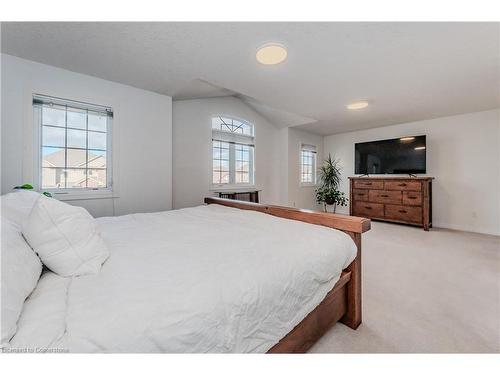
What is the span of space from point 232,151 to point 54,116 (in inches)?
109

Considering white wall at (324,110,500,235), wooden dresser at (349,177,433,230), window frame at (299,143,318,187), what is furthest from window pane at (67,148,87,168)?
white wall at (324,110,500,235)

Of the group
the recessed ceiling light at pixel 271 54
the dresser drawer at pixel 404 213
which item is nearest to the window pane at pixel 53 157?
the recessed ceiling light at pixel 271 54

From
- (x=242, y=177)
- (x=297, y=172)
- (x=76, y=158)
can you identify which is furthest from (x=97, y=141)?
(x=297, y=172)

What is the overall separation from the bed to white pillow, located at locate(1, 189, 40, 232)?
1.05 ft

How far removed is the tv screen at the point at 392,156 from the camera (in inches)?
168

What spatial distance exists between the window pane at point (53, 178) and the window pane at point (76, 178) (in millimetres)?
54

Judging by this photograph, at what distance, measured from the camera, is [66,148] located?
8.34 feet

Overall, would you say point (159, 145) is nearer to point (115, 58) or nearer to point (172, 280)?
point (115, 58)

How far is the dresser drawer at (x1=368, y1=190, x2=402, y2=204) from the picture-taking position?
172 inches

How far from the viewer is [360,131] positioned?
550 centimetres

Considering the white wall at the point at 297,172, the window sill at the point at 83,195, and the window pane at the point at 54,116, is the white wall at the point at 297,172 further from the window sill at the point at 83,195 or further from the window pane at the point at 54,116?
the window pane at the point at 54,116

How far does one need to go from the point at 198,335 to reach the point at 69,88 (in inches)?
121

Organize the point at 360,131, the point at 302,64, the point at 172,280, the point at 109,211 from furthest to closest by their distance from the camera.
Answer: the point at 360,131 < the point at 109,211 < the point at 302,64 < the point at 172,280

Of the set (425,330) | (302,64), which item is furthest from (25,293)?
(302,64)
